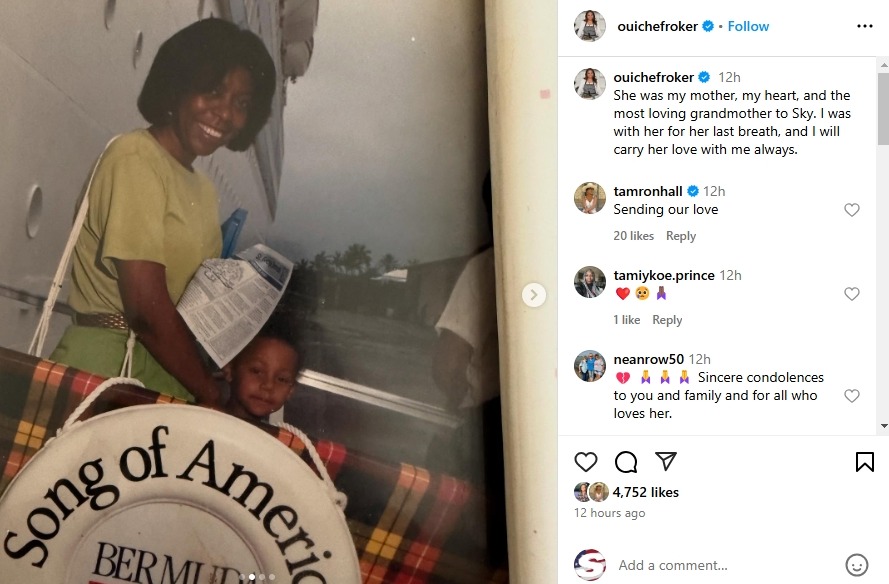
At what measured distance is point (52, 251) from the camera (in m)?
0.54

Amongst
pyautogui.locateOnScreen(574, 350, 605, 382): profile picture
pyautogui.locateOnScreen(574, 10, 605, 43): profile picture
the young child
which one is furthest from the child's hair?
pyautogui.locateOnScreen(574, 10, 605, 43): profile picture

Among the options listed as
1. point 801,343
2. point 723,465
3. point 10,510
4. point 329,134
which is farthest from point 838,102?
point 10,510

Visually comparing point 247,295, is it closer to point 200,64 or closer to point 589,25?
point 200,64

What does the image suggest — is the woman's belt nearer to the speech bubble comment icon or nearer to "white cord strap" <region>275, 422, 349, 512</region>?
"white cord strap" <region>275, 422, 349, 512</region>

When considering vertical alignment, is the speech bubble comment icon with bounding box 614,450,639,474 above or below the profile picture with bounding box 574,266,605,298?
below

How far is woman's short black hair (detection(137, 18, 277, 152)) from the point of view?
1.79 ft

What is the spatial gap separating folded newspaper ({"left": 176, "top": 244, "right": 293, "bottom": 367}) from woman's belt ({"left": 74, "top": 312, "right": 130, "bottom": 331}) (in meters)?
0.05

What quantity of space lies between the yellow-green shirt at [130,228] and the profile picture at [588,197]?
0.99ft

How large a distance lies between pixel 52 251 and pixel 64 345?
0.25 ft

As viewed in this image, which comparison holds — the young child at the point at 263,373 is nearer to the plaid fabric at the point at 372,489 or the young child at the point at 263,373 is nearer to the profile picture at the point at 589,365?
the plaid fabric at the point at 372,489

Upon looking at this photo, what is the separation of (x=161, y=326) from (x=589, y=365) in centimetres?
34

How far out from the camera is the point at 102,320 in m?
0.54

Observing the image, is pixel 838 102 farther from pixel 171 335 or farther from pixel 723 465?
pixel 171 335

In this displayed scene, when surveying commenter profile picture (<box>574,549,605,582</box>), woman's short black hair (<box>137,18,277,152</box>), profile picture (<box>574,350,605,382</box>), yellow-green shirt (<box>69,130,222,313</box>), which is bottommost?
commenter profile picture (<box>574,549,605,582</box>)
